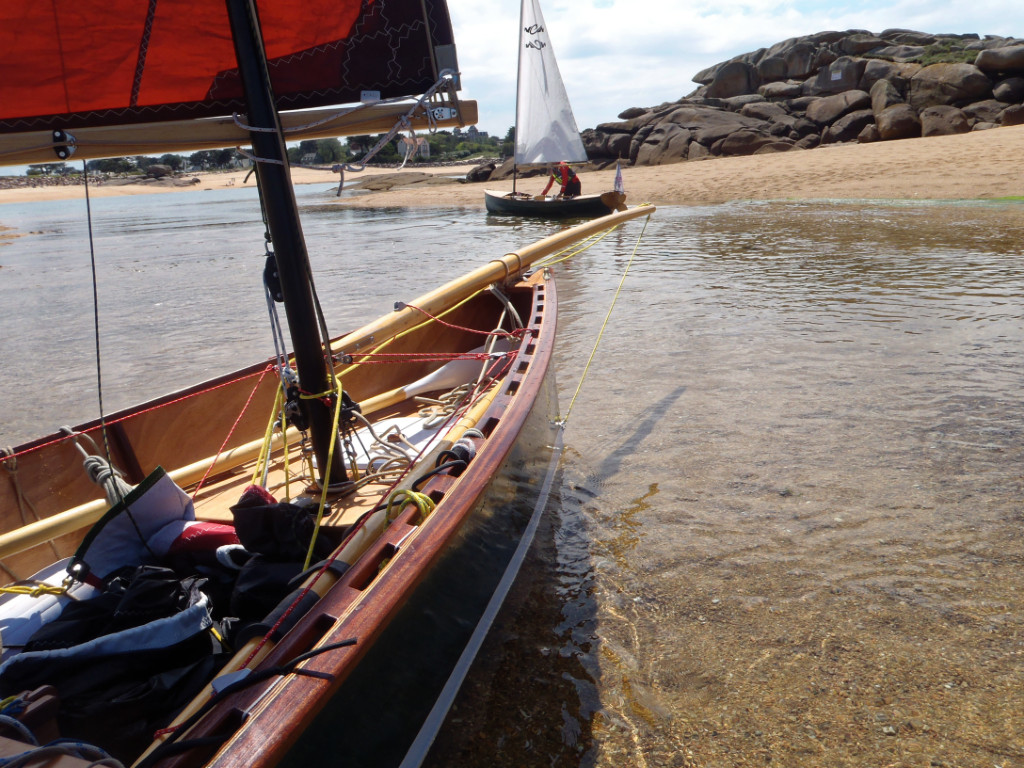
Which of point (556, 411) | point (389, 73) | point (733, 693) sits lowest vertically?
point (733, 693)

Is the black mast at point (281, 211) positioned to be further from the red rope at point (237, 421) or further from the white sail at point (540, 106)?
the white sail at point (540, 106)

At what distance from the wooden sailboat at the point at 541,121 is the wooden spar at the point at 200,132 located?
20375 millimetres

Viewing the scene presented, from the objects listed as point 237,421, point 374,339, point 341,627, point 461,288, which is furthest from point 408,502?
point 461,288

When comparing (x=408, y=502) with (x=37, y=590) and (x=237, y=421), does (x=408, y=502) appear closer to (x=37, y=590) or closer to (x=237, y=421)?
(x=37, y=590)

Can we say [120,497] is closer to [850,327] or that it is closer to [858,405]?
[858,405]

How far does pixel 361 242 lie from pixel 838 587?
2207cm

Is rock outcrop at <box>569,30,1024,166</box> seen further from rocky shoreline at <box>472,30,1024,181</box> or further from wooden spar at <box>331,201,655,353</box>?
wooden spar at <box>331,201,655,353</box>

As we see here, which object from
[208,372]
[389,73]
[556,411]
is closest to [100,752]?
[389,73]

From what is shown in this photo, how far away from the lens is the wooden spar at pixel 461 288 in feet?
14.5

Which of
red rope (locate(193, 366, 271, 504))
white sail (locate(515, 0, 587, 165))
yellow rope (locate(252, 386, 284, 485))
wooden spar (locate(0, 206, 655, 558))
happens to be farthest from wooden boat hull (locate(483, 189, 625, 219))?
yellow rope (locate(252, 386, 284, 485))

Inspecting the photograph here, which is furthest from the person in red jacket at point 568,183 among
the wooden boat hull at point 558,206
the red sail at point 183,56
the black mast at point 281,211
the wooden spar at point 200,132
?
the black mast at point 281,211

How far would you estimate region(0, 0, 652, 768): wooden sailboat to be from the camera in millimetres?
1979

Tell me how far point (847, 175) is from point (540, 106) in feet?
37.6

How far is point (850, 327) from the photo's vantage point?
8602 mm
